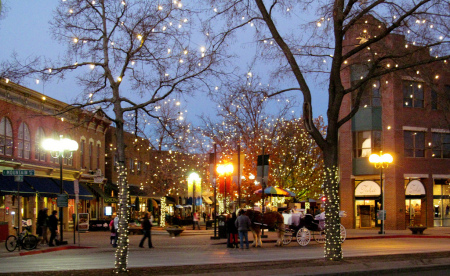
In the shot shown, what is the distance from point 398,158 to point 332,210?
89.7 feet

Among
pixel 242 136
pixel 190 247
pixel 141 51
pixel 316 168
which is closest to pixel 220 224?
pixel 190 247

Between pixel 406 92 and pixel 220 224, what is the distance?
2005 centimetres

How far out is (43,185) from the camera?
40.7 m

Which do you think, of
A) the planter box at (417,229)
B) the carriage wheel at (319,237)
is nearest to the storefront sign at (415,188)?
the planter box at (417,229)

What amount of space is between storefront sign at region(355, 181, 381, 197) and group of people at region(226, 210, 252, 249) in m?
20.1

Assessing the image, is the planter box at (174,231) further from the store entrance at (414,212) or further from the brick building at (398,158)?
the store entrance at (414,212)

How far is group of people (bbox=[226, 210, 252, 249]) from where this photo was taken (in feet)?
82.1

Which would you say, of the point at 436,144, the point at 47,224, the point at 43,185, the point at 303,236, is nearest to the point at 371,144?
the point at 436,144

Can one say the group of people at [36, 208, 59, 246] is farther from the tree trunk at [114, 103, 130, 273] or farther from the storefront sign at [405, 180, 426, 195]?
the storefront sign at [405, 180, 426, 195]

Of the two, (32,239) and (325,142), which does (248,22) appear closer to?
(325,142)

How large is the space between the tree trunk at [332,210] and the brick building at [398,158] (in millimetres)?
25994

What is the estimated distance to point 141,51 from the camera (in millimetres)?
16578

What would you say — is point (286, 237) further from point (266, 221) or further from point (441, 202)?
point (441, 202)

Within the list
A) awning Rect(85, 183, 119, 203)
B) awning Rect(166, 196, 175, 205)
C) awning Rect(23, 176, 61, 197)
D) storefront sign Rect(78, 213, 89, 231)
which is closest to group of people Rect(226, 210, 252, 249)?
awning Rect(23, 176, 61, 197)
